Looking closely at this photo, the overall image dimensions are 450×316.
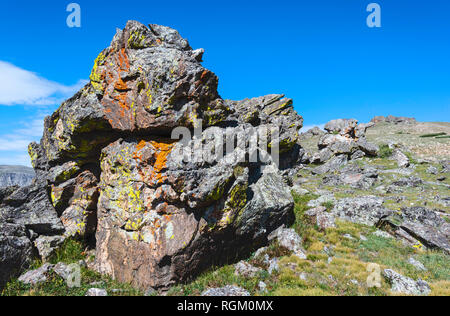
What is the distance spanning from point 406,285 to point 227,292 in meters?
8.54

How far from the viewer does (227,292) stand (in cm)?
977

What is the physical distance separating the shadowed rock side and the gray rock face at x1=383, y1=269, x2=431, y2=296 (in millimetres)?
6435

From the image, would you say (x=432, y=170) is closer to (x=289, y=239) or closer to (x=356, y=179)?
(x=356, y=179)

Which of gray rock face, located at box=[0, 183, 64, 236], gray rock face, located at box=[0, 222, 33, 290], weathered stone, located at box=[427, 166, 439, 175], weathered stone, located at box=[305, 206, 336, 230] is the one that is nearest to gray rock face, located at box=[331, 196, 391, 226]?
weathered stone, located at box=[305, 206, 336, 230]

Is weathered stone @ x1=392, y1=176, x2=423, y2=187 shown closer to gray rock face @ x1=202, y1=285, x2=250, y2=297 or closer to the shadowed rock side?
the shadowed rock side

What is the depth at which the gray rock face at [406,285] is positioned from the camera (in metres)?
9.98

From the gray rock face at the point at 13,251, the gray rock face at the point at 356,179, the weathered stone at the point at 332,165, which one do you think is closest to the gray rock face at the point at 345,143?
the weathered stone at the point at 332,165

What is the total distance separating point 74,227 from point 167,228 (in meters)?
7.27

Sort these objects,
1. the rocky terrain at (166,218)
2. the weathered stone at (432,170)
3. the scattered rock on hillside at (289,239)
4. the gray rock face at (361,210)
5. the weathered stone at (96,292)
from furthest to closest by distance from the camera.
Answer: the weathered stone at (432,170), the gray rock face at (361,210), the scattered rock on hillside at (289,239), the rocky terrain at (166,218), the weathered stone at (96,292)

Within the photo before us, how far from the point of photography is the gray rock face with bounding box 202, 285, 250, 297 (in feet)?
31.8

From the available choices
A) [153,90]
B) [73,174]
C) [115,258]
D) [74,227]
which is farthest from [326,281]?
[73,174]

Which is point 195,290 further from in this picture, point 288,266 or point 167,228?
point 288,266

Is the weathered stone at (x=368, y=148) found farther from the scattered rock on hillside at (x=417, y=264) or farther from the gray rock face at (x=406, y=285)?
the gray rock face at (x=406, y=285)

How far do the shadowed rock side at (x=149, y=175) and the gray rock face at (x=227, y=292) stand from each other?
4.92 ft
